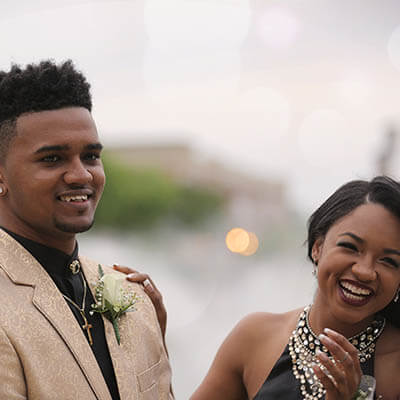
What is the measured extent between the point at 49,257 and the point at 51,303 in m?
0.20

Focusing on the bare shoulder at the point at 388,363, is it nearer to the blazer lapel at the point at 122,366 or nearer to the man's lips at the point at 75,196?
the blazer lapel at the point at 122,366

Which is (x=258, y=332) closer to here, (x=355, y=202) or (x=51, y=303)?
(x=355, y=202)

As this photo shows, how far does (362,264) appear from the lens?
2686 mm

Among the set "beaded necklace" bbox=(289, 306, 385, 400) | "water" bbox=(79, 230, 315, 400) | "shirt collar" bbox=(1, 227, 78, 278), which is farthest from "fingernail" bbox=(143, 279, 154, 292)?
"water" bbox=(79, 230, 315, 400)

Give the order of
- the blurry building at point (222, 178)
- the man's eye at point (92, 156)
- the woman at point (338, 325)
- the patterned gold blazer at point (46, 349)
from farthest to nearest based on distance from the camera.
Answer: the blurry building at point (222, 178), the woman at point (338, 325), the man's eye at point (92, 156), the patterned gold blazer at point (46, 349)

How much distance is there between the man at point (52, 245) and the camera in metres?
2.28

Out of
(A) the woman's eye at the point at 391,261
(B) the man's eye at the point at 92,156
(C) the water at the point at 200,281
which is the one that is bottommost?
(A) the woman's eye at the point at 391,261

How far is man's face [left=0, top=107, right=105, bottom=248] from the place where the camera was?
2.40 m

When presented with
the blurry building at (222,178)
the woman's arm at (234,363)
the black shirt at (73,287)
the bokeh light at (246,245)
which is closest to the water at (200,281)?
the bokeh light at (246,245)

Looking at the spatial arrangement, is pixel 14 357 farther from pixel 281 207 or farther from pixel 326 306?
pixel 281 207

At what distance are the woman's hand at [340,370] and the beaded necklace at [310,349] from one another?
0.36 m

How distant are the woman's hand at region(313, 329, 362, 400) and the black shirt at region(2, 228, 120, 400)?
2.56 ft

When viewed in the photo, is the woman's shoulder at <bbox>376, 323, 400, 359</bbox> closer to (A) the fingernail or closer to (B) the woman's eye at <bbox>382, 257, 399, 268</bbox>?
(B) the woman's eye at <bbox>382, 257, 399, 268</bbox>

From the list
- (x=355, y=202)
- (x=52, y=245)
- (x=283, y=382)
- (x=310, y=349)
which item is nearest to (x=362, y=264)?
(x=355, y=202)
